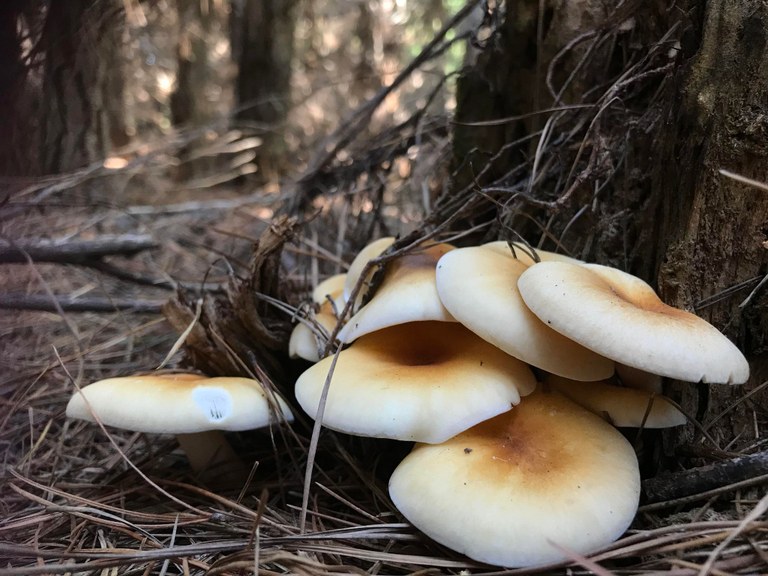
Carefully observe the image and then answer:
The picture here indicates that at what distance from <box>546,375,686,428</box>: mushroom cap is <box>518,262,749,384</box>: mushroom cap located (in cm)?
28

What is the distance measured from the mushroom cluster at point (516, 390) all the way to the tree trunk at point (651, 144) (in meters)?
0.23

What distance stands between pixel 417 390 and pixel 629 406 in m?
0.63

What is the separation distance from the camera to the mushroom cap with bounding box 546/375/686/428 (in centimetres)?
153

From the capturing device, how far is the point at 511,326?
1.46m

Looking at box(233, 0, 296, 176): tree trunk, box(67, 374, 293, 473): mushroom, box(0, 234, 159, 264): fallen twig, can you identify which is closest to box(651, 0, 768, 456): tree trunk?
box(67, 374, 293, 473): mushroom

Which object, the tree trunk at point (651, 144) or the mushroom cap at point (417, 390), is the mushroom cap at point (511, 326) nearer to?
the mushroom cap at point (417, 390)

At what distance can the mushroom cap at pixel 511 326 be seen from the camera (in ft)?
4.78

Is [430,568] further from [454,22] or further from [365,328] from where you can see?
[454,22]

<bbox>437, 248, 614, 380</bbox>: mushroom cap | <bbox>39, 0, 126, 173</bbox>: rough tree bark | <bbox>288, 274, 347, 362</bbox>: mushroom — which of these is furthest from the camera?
<bbox>288, 274, 347, 362</bbox>: mushroom

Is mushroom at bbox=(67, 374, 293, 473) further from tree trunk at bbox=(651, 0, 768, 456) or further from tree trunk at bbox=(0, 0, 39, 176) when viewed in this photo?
tree trunk at bbox=(651, 0, 768, 456)

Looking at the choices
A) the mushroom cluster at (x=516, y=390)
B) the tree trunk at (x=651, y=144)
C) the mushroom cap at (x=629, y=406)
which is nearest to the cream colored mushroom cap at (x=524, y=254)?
the mushroom cluster at (x=516, y=390)

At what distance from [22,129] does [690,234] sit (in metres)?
2.15

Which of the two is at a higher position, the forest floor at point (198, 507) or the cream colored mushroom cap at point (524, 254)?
the cream colored mushroom cap at point (524, 254)

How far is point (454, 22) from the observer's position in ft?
8.36
